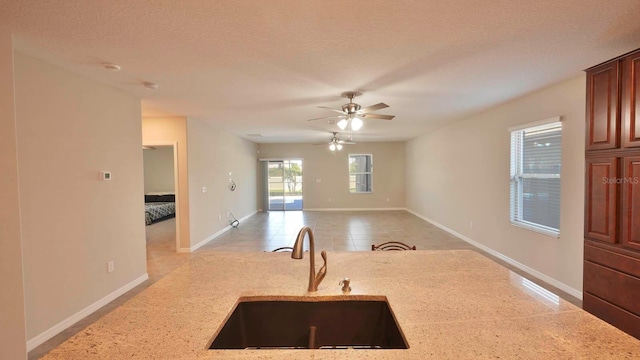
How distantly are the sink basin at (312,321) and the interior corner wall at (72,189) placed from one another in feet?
7.72

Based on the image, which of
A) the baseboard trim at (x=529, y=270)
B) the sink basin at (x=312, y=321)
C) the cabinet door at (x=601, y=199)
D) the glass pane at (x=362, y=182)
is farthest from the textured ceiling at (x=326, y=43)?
the glass pane at (x=362, y=182)

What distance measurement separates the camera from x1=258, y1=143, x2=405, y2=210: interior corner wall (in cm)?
1007

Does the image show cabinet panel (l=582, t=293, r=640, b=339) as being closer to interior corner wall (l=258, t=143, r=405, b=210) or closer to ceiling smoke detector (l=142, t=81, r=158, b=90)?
ceiling smoke detector (l=142, t=81, r=158, b=90)

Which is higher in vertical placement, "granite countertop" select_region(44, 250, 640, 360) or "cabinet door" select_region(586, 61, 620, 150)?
"cabinet door" select_region(586, 61, 620, 150)

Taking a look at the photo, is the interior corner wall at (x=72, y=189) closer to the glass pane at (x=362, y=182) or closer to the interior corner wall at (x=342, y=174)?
the interior corner wall at (x=342, y=174)

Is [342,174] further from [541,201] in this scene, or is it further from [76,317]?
[76,317]

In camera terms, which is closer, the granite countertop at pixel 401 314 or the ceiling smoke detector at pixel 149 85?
the granite countertop at pixel 401 314

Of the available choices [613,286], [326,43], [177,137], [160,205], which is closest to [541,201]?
[613,286]

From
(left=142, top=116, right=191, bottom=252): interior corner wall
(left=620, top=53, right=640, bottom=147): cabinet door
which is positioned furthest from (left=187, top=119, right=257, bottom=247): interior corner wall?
(left=620, top=53, right=640, bottom=147): cabinet door

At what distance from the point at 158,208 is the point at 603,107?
30.7 feet

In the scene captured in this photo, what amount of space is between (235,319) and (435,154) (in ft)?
23.1

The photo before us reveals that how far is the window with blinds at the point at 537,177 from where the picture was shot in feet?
11.6

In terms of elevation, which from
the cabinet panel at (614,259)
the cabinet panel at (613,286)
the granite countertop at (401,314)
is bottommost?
the cabinet panel at (613,286)

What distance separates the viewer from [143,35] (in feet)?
6.79
